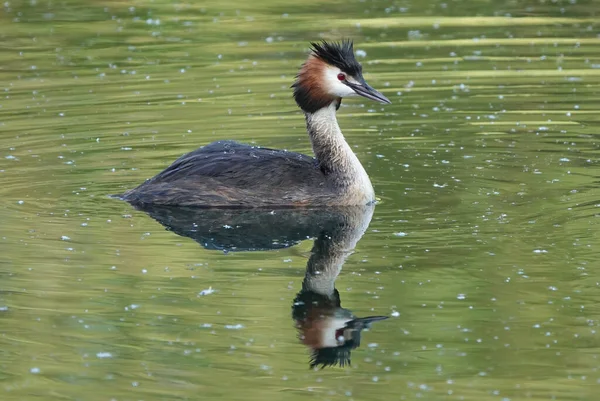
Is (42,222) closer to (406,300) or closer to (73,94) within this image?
(406,300)

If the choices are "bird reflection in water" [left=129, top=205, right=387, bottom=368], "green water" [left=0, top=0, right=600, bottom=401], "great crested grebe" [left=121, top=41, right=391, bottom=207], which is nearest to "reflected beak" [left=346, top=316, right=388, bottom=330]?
"bird reflection in water" [left=129, top=205, right=387, bottom=368]

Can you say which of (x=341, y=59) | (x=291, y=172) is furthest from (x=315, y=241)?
(x=341, y=59)

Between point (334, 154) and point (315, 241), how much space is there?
1462 millimetres

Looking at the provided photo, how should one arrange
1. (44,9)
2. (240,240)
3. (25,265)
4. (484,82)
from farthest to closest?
(44,9)
(484,82)
(240,240)
(25,265)

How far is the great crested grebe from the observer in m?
11.9

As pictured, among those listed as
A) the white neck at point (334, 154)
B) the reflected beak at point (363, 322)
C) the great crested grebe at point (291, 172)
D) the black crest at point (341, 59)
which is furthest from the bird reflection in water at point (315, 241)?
the black crest at point (341, 59)

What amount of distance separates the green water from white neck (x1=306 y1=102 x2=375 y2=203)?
0.34 metres

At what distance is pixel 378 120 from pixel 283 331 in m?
7.31

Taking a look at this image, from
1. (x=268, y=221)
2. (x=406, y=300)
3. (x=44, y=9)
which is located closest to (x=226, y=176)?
(x=268, y=221)

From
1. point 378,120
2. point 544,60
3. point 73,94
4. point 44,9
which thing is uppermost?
point 44,9

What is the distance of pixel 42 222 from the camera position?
11.3m

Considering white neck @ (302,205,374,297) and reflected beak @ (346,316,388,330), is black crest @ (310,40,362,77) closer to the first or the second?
white neck @ (302,205,374,297)

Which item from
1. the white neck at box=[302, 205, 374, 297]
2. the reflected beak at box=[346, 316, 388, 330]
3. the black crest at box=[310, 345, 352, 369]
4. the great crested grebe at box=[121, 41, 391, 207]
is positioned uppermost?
the great crested grebe at box=[121, 41, 391, 207]

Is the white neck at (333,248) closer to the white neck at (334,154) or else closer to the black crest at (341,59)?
the white neck at (334,154)
